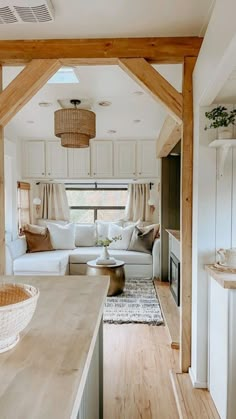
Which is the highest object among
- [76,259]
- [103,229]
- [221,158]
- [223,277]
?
[221,158]

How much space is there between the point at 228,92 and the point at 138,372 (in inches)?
84.5

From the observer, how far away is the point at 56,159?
19.3ft

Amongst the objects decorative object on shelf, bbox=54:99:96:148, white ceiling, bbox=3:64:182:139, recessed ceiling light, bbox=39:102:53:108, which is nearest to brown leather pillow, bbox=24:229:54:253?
white ceiling, bbox=3:64:182:139

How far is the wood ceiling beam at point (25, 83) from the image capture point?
2471mm

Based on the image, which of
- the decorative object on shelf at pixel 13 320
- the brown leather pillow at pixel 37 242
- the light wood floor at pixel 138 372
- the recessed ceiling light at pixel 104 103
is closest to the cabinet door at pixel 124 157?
the brown leather pillow at pixel 37 242

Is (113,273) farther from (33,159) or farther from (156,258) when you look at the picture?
(33,159)

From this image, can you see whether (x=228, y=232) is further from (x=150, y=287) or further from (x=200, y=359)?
(x=150, y=287)

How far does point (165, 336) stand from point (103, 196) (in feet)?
11.8

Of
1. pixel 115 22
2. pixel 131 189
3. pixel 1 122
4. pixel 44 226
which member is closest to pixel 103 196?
pixel 131 189

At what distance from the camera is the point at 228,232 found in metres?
2.20

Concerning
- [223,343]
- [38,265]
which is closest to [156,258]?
[38,265]

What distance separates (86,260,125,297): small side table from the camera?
4.27 metres

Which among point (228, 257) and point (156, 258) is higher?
point (228, 257)

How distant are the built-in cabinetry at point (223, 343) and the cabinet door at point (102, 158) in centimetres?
397
